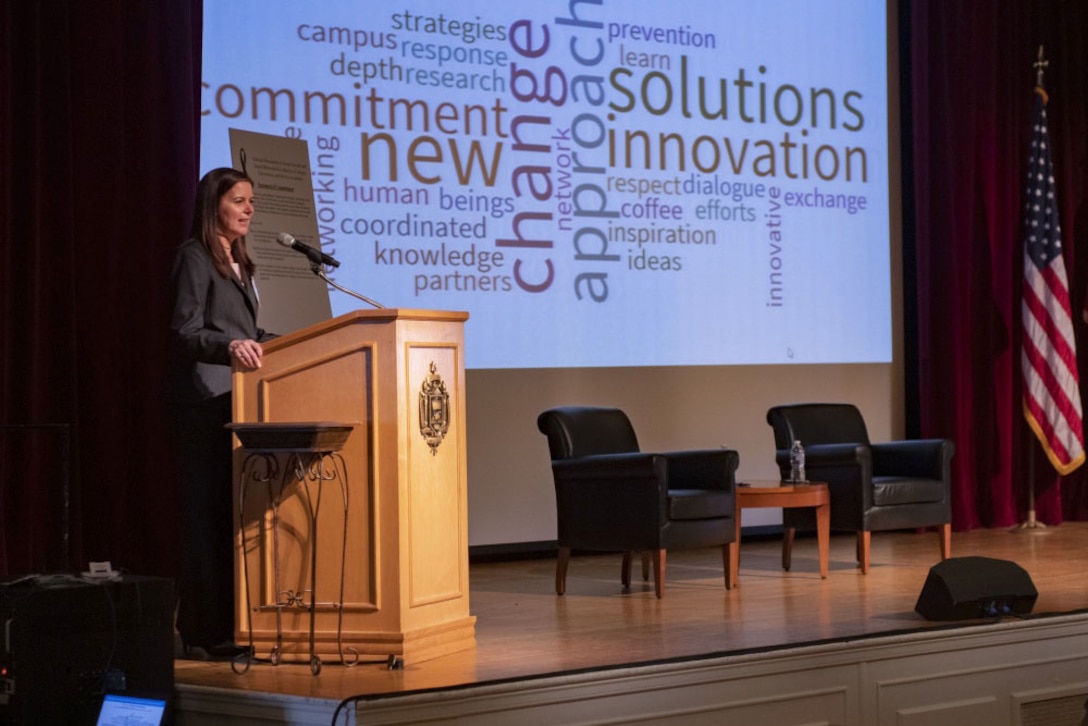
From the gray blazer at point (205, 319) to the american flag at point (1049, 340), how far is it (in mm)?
5625

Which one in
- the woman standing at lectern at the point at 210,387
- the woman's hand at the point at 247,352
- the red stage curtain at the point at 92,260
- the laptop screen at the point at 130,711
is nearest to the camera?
the laptop screen at the point at 130,711

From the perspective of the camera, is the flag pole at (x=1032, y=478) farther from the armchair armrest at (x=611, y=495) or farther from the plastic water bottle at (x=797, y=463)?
the armchair armrest at (x=611, y=495)

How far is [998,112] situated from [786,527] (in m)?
3.46

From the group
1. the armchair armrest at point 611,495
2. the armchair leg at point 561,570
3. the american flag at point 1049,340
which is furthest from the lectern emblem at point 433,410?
the american flag at point 1049,340

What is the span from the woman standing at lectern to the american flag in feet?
18.4

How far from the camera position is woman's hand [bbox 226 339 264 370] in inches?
163

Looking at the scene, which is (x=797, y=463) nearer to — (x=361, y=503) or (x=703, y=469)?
(x=703, y=469)

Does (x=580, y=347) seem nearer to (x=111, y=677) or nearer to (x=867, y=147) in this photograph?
(x=867, y=147)

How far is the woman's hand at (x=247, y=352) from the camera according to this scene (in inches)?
163

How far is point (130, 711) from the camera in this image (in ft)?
12.7

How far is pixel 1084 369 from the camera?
916cm

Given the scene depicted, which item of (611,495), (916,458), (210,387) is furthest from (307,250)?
(916,458)

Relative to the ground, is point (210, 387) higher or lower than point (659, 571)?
higher

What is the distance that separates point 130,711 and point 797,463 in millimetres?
3556
